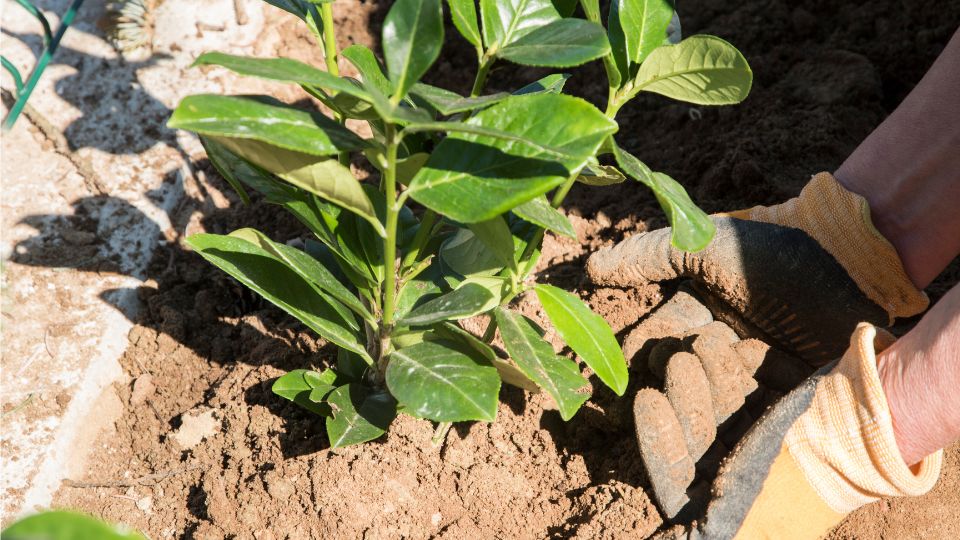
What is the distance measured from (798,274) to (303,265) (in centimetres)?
112

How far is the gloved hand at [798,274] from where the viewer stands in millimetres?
1811

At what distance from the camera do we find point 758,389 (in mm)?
1707

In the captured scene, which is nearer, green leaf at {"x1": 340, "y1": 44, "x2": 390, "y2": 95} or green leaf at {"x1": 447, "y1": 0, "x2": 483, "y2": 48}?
green leaf at {"x1": 447, "y1": 0, "x2": 483, "y2": 48}

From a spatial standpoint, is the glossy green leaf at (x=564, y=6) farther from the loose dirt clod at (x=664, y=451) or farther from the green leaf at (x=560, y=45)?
the loose dirt clod at (x=664, y=451)

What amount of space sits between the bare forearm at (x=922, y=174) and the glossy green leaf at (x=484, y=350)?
3.21 ft

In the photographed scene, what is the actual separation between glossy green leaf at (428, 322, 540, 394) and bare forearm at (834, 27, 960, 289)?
98 cm

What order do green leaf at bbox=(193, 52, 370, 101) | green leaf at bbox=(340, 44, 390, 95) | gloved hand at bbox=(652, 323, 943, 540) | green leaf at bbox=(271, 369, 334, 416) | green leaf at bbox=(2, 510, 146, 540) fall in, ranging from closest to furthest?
1. green leaf at bbox=(2, 510, 146, 540)
2. green leaf at bbox=(193, 52, 370, 101)
3. green leaf at bbox=(340, 44, 390, 95)
4. gloved hand at bbox=(652, 323, 943, 540)
5. green leaf at bbox=(271, 369, 334, 416)

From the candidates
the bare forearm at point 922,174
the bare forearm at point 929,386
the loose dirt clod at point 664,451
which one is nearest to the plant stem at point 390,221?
the loose dirt clod at point 664,451

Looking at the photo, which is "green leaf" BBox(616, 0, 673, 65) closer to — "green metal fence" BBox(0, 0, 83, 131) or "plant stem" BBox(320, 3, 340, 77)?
"plant stem" BBox(320, 3, 340, 77)

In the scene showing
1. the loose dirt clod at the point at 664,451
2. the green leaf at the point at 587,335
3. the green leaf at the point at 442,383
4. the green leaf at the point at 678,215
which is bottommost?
the loose dirt clod at the point at 664,451

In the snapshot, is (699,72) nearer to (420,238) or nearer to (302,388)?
(420,238)

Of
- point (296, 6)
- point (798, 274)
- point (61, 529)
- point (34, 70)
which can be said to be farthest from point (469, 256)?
point (34, 70)

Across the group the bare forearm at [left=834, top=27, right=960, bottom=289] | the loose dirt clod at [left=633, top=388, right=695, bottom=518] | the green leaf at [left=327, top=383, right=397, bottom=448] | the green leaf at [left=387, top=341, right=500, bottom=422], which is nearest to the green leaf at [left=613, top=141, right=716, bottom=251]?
the green leaf at [left=387, top=341, right=500, bottom=422]

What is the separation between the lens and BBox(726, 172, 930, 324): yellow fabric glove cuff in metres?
1.83
